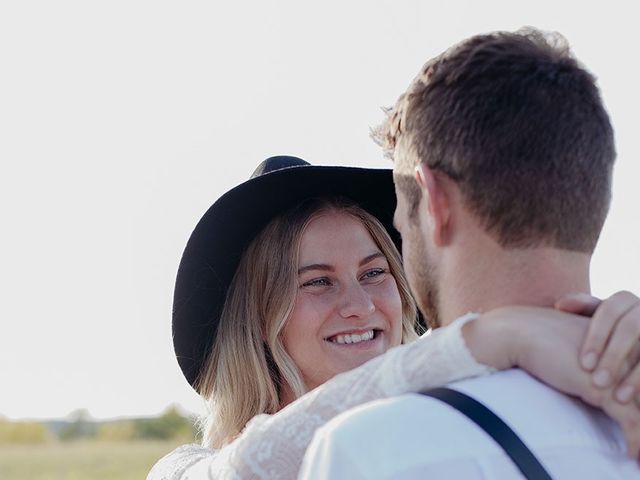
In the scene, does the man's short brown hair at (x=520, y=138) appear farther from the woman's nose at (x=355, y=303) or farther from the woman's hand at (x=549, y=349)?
the woman's nose at (x=355, y=303)

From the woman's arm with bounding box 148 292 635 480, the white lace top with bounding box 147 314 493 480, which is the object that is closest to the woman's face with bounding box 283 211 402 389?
the white lace top with bounding box 147 314 493 480

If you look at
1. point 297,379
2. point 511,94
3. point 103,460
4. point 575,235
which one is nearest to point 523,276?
point 575,235

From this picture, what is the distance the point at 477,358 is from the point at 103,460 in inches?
1865

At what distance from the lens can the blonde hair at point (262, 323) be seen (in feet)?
14.7

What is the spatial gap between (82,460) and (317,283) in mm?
45823

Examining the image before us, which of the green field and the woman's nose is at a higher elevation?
the woman's nose

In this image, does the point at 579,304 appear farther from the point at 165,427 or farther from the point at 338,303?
the point at 165,427

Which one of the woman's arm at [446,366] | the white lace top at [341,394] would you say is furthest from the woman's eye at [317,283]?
the woman's arm at [446,366]

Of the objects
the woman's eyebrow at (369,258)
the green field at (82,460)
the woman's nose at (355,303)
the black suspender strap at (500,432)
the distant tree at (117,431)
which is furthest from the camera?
the distant tree at (117,431)

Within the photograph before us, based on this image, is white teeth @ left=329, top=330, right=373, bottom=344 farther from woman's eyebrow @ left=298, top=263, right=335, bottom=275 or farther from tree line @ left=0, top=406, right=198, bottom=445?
tree line @ left=0, top=406, right=198, bottom=445

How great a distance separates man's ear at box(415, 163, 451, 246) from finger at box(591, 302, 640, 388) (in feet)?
1.14

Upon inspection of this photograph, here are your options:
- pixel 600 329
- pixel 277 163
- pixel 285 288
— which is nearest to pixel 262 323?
pixel 285 288

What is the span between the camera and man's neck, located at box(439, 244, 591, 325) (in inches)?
89.8

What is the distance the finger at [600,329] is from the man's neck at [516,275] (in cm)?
10
